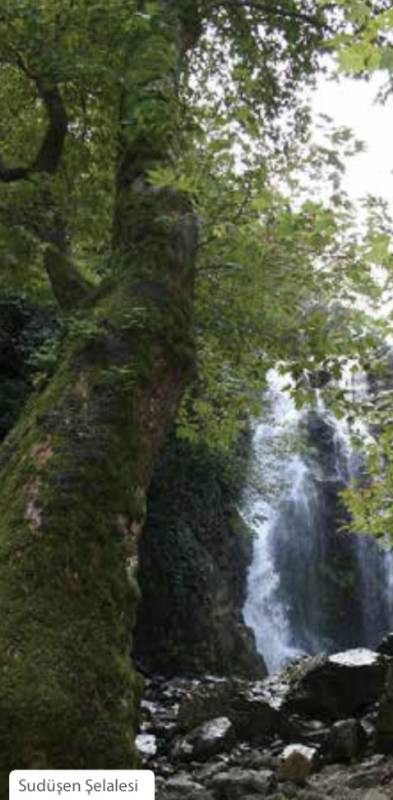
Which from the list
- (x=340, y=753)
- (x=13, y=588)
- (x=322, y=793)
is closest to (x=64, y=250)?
(x=13, y=588)

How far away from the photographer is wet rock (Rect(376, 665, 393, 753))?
303 inches

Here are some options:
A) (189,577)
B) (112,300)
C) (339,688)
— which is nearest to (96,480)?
(112,300)

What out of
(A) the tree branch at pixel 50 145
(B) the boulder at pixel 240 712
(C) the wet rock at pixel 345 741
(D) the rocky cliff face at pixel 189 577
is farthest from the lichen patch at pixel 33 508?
(D) the rocky cliff face at pixel 189 577

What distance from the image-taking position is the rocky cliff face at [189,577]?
15.1 metres

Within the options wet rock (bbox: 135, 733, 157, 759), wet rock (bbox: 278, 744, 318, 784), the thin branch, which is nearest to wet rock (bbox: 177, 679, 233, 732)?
wet rock (bbox: 135, 733, 157, 759)

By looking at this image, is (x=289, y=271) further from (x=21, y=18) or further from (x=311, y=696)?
(x=311, y=696)

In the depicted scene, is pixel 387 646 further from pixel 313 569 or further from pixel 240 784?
pixel 313 569

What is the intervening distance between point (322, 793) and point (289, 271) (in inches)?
171

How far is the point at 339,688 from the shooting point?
990cm

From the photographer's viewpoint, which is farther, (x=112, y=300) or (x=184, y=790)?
(x=184, y=790)

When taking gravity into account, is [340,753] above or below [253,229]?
below

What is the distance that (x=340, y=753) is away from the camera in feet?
25.4

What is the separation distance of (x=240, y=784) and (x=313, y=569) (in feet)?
53.8

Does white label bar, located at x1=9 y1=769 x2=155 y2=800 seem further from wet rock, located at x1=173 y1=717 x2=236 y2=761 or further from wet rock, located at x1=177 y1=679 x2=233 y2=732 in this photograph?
wet rock, located at x1=177 y1=679 x2=233 y2=732
